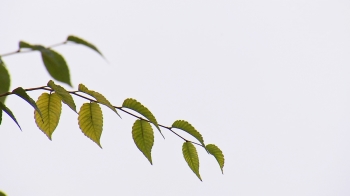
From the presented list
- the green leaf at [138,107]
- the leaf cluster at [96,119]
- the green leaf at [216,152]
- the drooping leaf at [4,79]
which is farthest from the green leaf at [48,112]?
the green leaf at [216,152]

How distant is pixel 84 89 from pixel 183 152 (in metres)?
0.31

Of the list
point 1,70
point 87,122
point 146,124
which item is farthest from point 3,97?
point 146,124

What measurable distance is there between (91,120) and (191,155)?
0.26 meters

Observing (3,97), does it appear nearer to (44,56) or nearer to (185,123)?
(44,56)

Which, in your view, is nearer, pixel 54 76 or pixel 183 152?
pixel 54 76

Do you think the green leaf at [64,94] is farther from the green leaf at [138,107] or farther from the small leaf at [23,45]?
the small leaf at [23,45]

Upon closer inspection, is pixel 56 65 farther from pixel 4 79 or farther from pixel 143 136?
pixel 143 136

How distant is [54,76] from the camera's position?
579 mm

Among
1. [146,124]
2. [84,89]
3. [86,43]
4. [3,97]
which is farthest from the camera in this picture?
[146,124]

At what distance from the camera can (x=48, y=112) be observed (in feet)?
2.97

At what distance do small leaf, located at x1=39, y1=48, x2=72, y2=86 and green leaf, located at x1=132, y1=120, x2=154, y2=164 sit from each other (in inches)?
14.9

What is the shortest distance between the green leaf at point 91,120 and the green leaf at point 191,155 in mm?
224

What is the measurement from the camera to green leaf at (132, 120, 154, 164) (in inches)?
36.7

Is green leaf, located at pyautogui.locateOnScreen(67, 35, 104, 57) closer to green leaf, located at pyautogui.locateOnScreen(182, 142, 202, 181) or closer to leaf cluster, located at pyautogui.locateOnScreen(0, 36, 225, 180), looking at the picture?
leaf cluster, located at pyautogui.locateOnScreen(0, 36, 225, 180)
